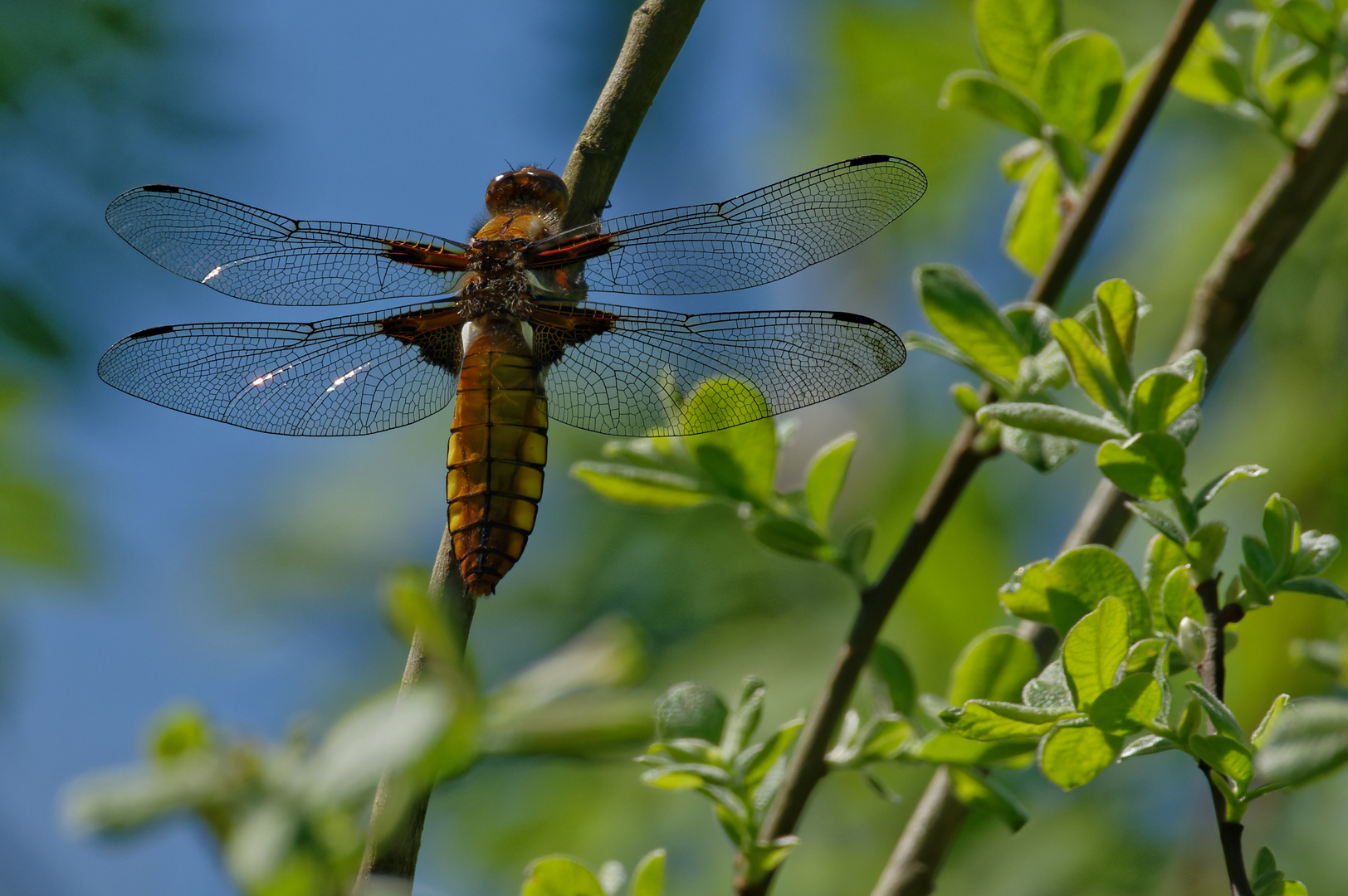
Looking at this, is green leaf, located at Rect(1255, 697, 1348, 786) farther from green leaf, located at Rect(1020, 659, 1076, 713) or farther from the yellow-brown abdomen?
the yellow-brown abdomen

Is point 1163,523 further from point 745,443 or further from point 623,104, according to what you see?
point 623,104

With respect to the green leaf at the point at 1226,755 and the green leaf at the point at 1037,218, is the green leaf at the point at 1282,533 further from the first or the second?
the green leaf at the point at 1037,218

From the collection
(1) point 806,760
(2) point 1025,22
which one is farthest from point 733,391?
(2) point 1025,22

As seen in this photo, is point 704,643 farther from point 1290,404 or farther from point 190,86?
point 190,86

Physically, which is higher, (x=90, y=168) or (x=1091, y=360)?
(x=1091, y=360)

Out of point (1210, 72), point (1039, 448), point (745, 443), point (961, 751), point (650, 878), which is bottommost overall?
point (650, 878)

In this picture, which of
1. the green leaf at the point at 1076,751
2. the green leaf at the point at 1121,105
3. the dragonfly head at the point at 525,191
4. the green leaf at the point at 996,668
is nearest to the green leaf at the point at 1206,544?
the green leaf at the point at 1076,751

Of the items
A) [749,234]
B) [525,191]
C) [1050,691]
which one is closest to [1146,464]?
[1050,691]

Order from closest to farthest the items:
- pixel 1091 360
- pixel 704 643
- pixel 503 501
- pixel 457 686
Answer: pixel 457 686 → pixel 1091 360 → pixel 503 501 → pixel 704 643
